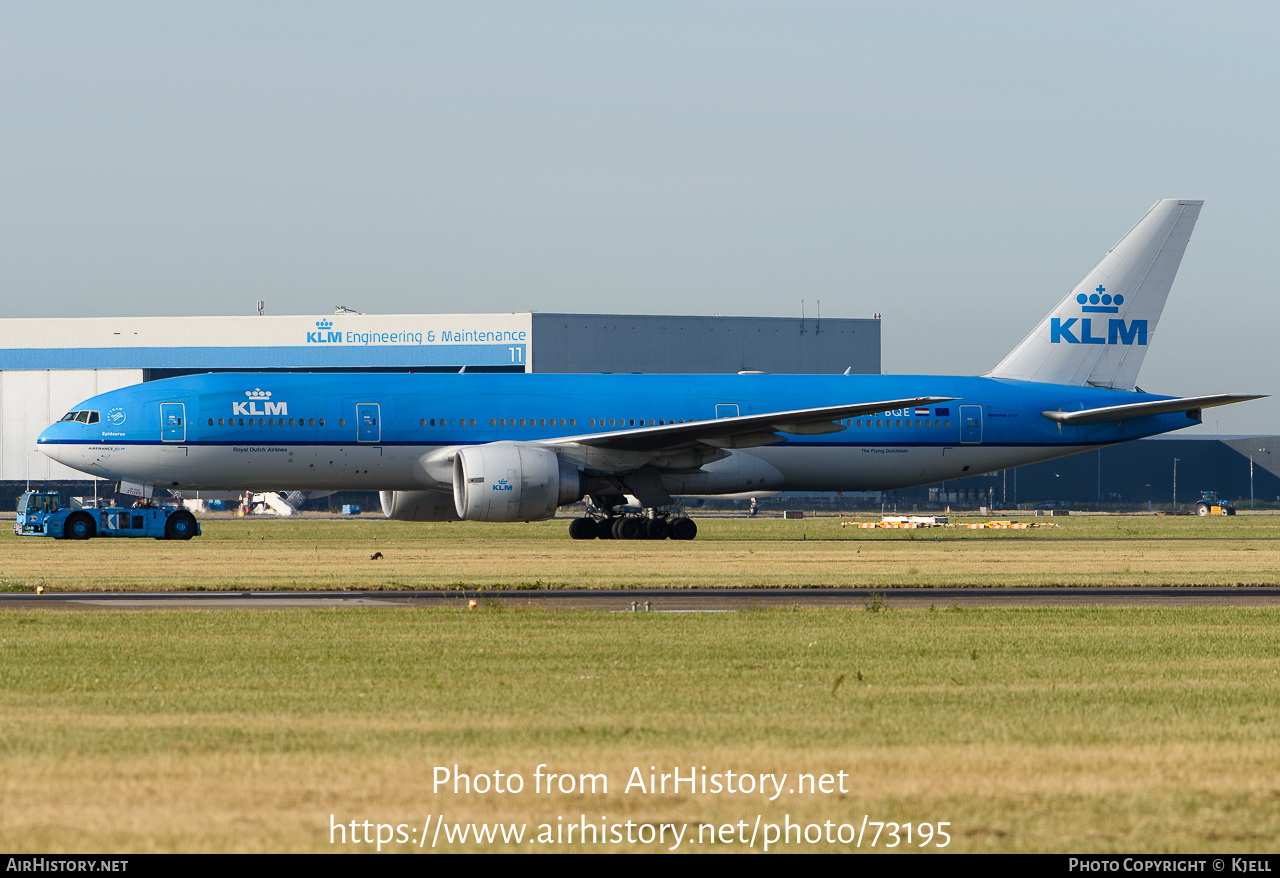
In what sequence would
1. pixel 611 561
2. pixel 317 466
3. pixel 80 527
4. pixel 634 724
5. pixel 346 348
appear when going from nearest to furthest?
pixel 634 724
pixel 611 561
pixel 317 466
pixel 80 527
pixel 346 348

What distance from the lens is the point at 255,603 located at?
20266 mm

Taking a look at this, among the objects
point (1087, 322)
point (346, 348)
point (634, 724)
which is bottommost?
point (634, 724)

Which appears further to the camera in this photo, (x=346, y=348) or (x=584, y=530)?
(x=346, y=348)

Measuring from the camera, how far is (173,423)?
3853 cm

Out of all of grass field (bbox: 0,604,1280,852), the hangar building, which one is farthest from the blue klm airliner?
the hangar building

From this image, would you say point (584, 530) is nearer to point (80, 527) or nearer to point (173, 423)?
point (173, 423)

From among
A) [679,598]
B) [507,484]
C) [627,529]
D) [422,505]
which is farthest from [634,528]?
[679,598]

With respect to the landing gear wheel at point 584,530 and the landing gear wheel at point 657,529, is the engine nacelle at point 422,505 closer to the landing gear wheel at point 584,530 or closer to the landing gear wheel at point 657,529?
the landing gear wheel at point 584,530

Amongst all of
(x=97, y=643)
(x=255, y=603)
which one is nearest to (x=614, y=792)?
(x=97, y=643)

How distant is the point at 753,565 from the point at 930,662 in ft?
52.1

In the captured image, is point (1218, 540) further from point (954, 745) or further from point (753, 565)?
point (954, 745)

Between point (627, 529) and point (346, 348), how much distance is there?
59.7 m

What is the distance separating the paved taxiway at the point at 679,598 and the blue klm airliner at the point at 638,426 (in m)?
14.8

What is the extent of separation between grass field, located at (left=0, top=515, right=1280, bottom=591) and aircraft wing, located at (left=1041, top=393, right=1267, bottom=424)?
3.57m
